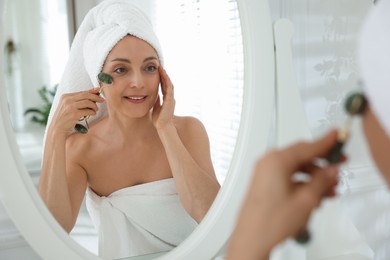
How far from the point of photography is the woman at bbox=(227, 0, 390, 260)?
282 mm

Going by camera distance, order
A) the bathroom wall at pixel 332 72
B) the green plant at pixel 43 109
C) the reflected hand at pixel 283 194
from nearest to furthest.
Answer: the reflected hand at pixel 283 194 → the green plant at pixel 43 109 → the bathroom wall at pixel 332 72

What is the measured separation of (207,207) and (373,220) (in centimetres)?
36

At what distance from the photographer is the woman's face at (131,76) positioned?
0.55 metres

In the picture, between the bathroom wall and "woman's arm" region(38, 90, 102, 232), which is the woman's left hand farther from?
the bathroom wall

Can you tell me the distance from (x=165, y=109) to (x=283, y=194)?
12.5 inches

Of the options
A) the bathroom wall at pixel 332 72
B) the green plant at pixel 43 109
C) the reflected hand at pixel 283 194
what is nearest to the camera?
the reflected hand at pixel 283 194

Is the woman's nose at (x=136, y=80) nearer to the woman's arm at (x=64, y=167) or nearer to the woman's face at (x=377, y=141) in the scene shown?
the woman's arm at (x=64, y=167)

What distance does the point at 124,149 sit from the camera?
57 centimetres

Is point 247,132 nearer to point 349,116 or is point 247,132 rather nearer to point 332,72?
point 332,72

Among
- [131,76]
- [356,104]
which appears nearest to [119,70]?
[131,76]

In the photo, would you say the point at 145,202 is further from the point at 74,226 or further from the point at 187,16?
the point at 187,16

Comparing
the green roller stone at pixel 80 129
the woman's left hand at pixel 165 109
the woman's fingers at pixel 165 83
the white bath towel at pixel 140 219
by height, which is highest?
the woman's fingers at pixel 165 83

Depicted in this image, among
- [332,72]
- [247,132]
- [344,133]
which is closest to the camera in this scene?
[344,133]

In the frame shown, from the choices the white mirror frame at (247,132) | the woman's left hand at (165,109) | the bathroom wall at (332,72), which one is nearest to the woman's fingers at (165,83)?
the woman's left hand at (165,109)
